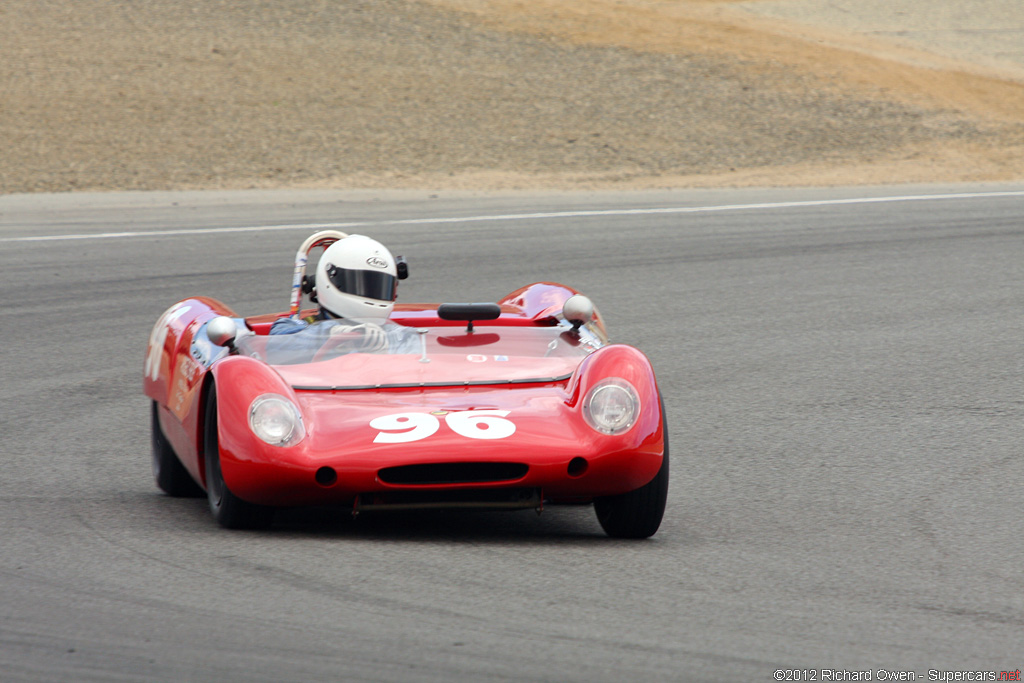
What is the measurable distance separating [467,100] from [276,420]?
2180 centimetres

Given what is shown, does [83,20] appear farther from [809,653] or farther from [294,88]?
[809,653]

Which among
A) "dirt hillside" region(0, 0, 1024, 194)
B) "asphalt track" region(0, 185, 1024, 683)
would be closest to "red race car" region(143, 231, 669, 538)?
"asphalt track" region(0, 185, 1024, 683)

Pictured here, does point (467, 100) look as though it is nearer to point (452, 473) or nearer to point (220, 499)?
point (220, 499)

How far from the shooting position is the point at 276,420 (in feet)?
16.5

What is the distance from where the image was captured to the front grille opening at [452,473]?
4.87m

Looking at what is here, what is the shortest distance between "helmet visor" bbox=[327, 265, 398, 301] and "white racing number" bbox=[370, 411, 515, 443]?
1.23 m

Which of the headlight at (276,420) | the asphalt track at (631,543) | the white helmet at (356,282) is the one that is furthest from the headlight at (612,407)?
the white helmet at (356,282)

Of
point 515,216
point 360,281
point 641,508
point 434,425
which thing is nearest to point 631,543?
point 641,508

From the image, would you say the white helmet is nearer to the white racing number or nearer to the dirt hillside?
the white racing number

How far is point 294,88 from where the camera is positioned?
26328 mm

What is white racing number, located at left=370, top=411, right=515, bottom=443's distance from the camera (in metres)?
4.93

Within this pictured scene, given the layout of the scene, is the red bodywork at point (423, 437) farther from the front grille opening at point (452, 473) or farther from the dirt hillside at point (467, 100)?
the dirt hillside at point (467, 100)

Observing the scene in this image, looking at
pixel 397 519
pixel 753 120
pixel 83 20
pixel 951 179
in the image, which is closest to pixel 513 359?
pixel 397 519

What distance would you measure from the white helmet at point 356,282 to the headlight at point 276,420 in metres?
1.17
